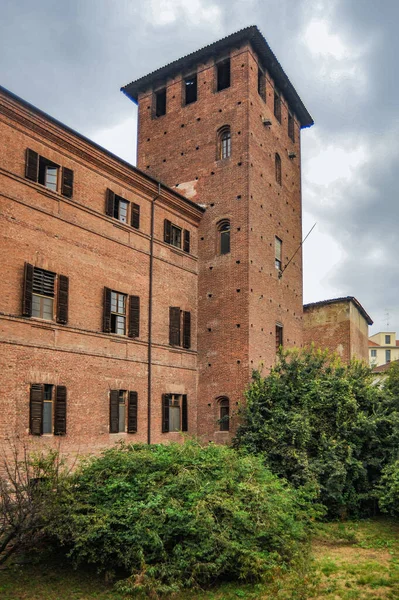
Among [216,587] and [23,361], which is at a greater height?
[23,361]

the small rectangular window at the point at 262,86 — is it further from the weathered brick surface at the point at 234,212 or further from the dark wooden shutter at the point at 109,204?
the dark wooden shutter at the point at 109,204

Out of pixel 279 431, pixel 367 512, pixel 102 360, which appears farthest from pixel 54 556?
pixel 367 512

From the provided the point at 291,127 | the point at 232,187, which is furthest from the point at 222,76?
the point at 232,187

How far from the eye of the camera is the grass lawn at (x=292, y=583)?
10211 millimetres

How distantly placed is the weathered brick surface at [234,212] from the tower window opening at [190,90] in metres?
0.49

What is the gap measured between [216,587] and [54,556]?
156 inches

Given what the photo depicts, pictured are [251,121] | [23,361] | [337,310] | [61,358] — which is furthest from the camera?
[337,310]

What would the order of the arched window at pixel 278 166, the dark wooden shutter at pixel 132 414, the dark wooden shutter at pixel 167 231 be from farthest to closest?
1. the arched window at pixel 278 166
2. the dark wooden shutter at pixel 167 231
3. the dark wooden shutter at pixel 132 414

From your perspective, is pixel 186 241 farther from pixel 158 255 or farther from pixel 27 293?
pixel 27 293

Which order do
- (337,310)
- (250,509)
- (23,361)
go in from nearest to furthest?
1. (250,509)
2. (23,361)
3. (337,310)

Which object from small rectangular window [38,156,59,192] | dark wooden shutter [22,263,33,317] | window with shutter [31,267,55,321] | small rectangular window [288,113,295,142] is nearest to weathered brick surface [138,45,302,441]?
small rectangular window [288,113,295,142]

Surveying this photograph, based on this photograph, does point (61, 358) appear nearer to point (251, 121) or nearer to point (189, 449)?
point (189, 449)

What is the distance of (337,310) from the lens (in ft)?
111

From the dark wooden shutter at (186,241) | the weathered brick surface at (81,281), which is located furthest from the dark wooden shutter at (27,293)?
the dark wooden shutter at (186,241)
